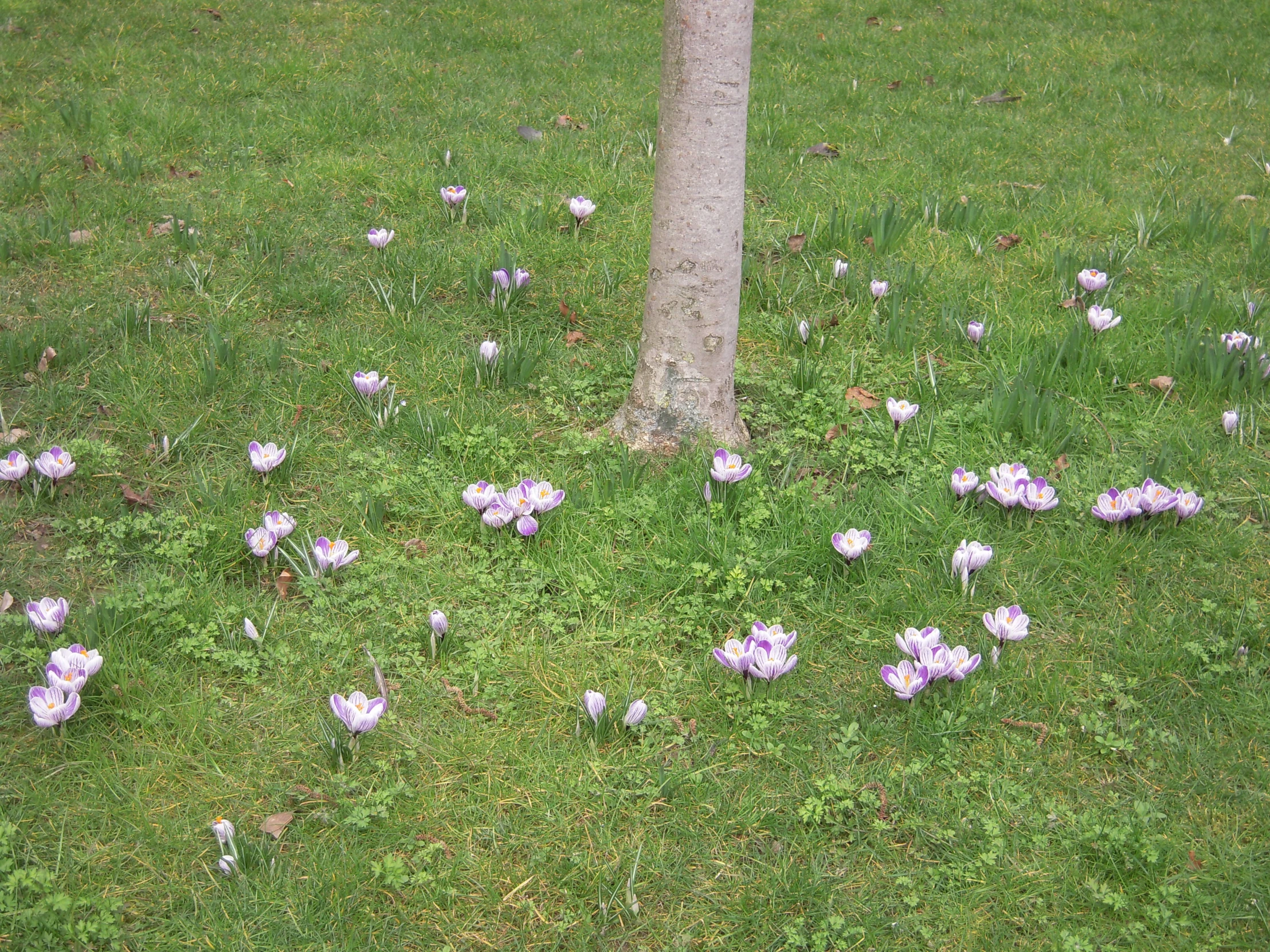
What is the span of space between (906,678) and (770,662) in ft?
1.06

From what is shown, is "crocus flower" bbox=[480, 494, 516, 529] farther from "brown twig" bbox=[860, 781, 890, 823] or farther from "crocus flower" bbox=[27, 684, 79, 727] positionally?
"brown twig" bbox=[860, 781, 890, 823]

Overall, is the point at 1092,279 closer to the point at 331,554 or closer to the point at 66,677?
the point at 331,554

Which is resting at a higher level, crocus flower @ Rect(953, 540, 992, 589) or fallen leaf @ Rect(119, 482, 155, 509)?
crocus flower @ Rect(953, 540, 992, 589)

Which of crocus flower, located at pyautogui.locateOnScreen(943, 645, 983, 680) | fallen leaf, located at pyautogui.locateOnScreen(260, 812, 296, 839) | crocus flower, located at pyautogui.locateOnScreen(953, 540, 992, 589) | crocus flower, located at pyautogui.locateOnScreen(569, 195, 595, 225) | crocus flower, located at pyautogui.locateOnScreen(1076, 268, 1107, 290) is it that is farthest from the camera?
crocus flower, located at pyautogui.locateOnScreen(569, 195, 595, 225)

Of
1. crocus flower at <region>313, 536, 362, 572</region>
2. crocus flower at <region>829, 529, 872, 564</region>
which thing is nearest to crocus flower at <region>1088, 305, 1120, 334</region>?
crocus flower at <region>829, 529, 872, 564</region>

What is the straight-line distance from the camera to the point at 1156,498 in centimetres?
282

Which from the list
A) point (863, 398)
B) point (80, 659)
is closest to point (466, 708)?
point (80, 659)

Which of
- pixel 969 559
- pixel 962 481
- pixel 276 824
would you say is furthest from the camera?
pixel 962 481

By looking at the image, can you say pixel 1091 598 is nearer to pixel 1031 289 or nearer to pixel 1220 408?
pixel 1220 408

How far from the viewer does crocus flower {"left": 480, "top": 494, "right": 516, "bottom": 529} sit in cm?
285

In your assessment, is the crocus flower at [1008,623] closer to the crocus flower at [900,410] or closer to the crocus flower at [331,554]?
the crocus flower at [900,410]

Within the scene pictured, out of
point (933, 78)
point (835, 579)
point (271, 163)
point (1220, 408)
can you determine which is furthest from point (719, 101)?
point (933, 78)

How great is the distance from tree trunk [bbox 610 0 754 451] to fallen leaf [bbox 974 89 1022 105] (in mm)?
3784

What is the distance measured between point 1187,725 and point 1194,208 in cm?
299
